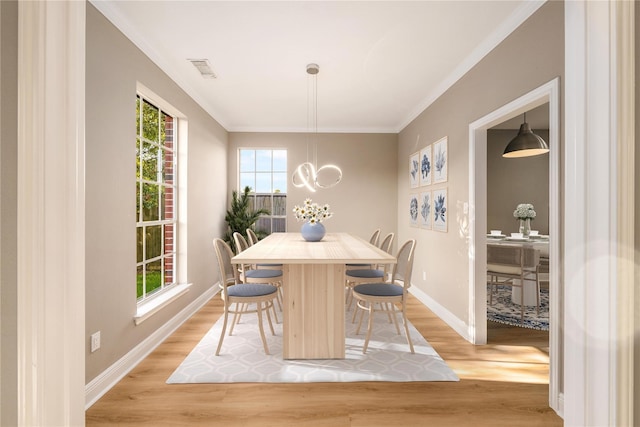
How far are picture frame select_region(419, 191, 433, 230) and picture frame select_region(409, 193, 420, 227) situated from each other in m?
0.14

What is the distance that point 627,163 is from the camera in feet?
2.58

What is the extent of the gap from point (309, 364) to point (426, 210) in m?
2.53

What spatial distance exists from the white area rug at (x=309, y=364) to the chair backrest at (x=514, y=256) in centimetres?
148

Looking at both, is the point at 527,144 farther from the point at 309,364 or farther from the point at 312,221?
the point at 309,364

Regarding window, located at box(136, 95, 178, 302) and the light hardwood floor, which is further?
window, located at box(136, 95, 178, 302)

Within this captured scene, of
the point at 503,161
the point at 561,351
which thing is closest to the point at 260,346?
the point at 561,351

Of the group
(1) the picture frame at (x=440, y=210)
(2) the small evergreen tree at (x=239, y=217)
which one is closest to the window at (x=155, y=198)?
(2) the small evergreen tree at (x=239, y=217)

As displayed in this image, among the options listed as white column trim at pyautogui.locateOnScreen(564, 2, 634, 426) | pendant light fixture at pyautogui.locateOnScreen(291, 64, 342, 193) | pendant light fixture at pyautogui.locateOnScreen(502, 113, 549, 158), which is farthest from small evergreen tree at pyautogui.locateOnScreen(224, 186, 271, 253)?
white column trim at pyautogui.locateOnScreen(564, 2, 634, 426)

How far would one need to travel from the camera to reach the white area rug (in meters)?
2.27

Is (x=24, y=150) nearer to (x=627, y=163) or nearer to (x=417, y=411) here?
(x=627, y=163)

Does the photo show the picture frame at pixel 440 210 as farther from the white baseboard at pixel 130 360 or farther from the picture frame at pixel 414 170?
the white baseboard at pixel 130 360

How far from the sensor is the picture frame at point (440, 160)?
3.55 meters

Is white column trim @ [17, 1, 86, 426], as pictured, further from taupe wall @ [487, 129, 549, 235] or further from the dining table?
taupe wall @ [487, 129, 549, 235]

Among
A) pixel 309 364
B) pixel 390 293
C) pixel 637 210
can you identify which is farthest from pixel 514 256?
pixel 637 210
